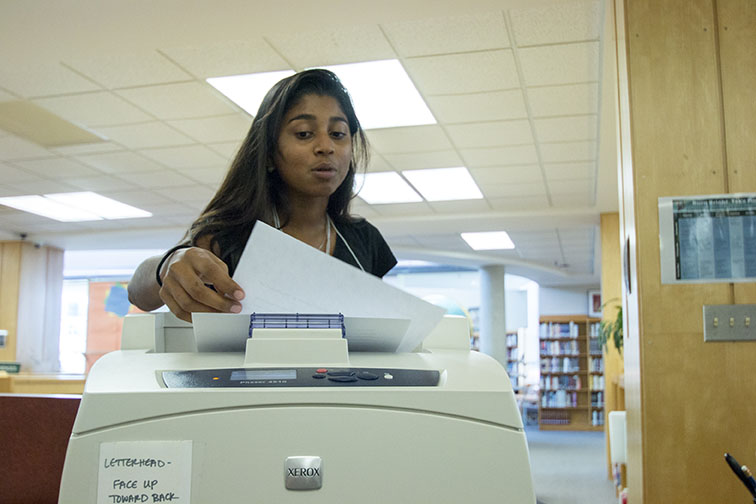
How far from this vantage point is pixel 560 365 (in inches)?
565

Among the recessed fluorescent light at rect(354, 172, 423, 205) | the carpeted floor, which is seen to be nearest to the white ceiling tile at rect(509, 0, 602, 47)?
the carpeted floor

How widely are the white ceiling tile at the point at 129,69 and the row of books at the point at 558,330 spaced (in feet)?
37.6

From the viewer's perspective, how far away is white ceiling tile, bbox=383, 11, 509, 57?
362 centimetres

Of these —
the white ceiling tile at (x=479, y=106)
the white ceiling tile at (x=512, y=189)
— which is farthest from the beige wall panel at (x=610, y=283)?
the white ceiling tile at (x=479, y=106)

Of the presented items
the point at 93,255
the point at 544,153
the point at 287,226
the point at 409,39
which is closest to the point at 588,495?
the point at 544,153

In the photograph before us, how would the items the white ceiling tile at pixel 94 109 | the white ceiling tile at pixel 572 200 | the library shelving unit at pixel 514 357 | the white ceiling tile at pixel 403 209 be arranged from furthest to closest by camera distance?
the library shelving unit at pixel 514 357, the white ceiling tile at pixel 403 209, the white ceiling tile at pixel 572 200, the white ceiling tile at pixel 94 109

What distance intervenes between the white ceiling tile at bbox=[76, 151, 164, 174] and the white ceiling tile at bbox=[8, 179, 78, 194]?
81 centimetres

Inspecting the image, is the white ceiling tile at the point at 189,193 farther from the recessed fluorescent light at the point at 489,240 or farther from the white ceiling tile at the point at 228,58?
the recessed fluorescent light at the point at 489,240

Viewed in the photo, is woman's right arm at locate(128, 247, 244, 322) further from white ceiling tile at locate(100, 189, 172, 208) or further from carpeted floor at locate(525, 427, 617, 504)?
white ceiling tile at locate(100, 189, 172, 208)

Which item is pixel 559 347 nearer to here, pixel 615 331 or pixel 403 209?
pixel 403 209

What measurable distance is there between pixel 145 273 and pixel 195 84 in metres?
3.78

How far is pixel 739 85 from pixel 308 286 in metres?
2.12

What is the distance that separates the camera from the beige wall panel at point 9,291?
1031 cm

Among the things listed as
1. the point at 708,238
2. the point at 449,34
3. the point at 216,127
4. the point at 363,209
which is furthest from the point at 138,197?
the point at 708,238
